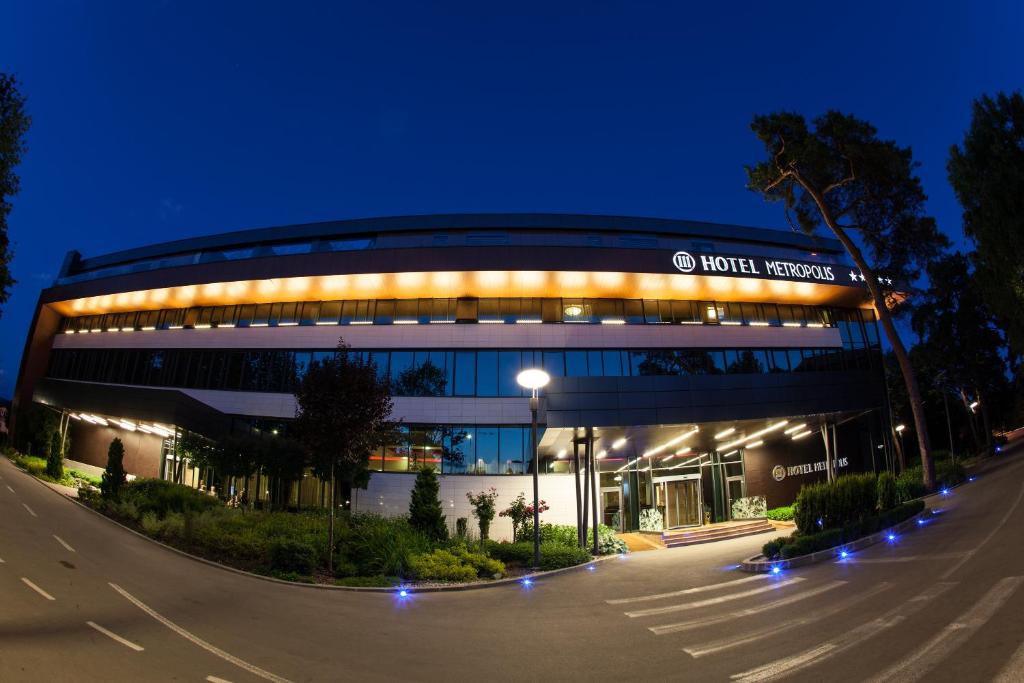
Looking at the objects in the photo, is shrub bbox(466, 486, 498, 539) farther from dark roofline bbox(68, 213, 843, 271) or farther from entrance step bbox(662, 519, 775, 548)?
dark roofline bbox(68, 213, 843, 271)

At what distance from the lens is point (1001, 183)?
2014 centimetres

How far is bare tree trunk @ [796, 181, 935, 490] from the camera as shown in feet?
72.1

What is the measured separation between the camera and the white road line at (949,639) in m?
5.89

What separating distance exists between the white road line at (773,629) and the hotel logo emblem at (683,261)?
21.0m

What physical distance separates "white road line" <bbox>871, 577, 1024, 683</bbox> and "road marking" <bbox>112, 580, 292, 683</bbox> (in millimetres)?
7978

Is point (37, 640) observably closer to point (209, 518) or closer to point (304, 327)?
point (209, 518)

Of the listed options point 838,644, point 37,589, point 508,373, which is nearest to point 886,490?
point 838,644

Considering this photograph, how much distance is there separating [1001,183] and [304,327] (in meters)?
35.3

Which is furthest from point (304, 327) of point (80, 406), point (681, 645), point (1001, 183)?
point (1001, 183)

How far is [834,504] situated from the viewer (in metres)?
15.4

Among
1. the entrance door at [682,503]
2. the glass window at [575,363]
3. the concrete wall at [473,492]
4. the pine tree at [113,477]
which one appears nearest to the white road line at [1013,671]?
the concrete wall at [473,492]

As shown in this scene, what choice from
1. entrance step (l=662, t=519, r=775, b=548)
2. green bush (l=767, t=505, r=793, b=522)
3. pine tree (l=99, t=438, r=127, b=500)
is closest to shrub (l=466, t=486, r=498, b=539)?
entrance step (l=662, t=519, r=775, b=548)

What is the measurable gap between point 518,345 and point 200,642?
847 inches

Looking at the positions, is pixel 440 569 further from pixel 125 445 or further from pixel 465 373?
pixel 125 445
